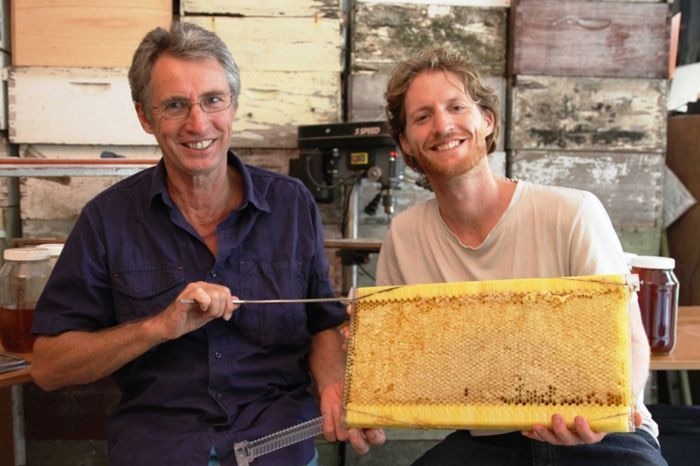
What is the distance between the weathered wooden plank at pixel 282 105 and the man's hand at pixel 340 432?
1.45 meters

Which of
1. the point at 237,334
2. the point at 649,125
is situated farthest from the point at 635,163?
the point at 237,334

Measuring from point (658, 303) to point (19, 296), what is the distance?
64.7 inches

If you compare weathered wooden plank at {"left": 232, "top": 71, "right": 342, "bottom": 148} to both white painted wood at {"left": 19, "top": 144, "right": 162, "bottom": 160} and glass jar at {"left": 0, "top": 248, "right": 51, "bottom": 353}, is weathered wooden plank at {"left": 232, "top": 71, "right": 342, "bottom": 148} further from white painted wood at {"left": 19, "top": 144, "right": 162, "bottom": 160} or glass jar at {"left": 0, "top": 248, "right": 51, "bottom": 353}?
glass jar at {"left": 0, "top": 248, "right": 51, "bottom": 353}

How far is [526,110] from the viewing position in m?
2.51

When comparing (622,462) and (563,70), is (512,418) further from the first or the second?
(563,70)

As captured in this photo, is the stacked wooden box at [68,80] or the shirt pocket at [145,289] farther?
the stacked wooden box at [68,80]

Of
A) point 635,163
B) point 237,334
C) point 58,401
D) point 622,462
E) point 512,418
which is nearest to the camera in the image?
point 512,418

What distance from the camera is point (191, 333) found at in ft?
4.31

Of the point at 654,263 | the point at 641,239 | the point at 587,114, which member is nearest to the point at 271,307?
the point at 654,263

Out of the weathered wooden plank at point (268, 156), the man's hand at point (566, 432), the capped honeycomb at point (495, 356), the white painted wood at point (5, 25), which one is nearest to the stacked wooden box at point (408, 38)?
the weathered wooden plank at point (268, 156)

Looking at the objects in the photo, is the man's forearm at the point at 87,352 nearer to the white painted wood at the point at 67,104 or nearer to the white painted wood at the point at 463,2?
the white painted wood at the point at 67,104

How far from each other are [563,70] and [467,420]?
191 cm

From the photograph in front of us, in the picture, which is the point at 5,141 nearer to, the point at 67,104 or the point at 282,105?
the point at 67,104

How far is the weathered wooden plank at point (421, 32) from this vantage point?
247cm
